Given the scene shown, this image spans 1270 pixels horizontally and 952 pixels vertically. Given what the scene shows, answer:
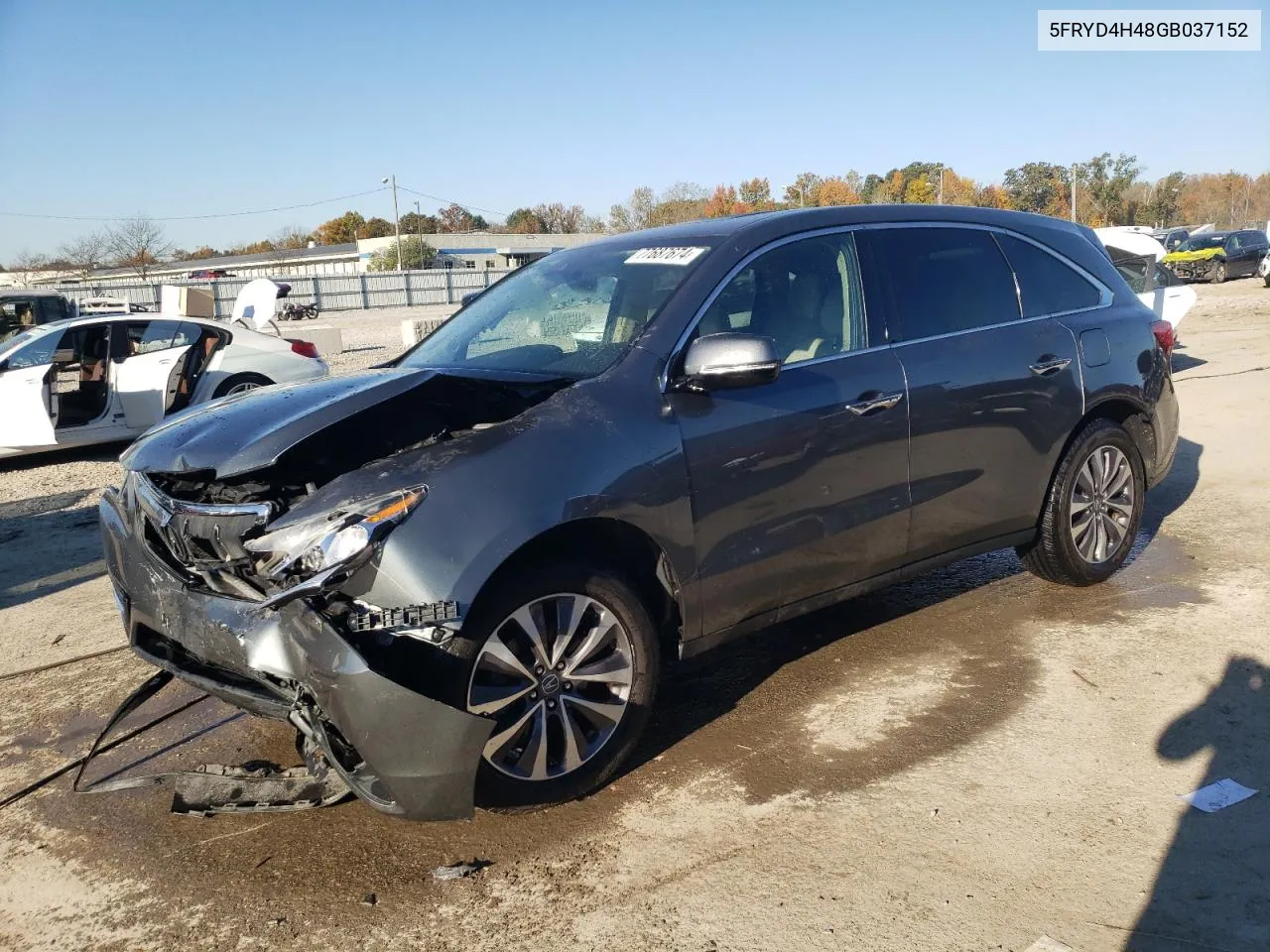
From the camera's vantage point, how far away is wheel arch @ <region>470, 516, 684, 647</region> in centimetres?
308

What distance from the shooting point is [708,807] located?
10.7 ft

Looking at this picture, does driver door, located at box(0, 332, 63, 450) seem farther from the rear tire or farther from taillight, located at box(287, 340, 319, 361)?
taillight, located at box(287, 340, 319, 361)

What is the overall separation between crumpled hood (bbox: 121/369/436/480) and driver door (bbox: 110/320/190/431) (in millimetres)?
7074

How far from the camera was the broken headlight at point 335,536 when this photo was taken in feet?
9.23

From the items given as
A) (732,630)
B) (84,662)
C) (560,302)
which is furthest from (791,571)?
(84,662)

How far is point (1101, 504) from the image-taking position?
16.7 feet

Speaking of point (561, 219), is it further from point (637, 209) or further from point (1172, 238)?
point (1172, 238)

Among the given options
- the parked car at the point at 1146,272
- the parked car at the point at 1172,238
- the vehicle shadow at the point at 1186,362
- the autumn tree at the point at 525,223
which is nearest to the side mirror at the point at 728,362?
the parked car at the point at 1146,272

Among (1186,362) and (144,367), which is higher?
(144,367)

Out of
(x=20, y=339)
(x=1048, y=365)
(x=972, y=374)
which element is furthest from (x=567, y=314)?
(x=20, y=339)

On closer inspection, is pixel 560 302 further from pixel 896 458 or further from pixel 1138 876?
pixel 1138 876

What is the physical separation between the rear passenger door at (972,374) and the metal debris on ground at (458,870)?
7.21ft

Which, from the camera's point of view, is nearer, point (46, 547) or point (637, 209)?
point (46, 547)

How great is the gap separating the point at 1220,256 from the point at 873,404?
33.9m
